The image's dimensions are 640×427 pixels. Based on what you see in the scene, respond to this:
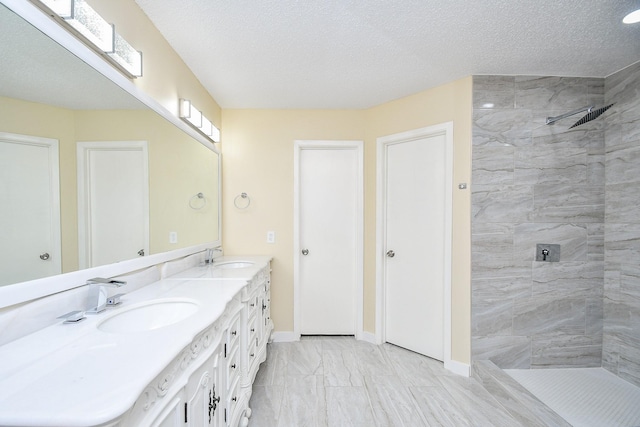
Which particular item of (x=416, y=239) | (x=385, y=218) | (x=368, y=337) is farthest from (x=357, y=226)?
(x=368, y=337)

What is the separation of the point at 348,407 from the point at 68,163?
6.67ft

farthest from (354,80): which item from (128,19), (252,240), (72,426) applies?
(72,426)

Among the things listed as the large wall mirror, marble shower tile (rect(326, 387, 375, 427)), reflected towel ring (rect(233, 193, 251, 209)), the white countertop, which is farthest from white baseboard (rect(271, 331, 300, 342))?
the white countertop

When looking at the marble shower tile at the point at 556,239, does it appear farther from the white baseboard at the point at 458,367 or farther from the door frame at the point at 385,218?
the white baseboard at the point at 458,367

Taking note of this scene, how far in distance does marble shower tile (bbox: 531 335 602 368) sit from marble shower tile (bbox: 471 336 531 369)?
0.39ft

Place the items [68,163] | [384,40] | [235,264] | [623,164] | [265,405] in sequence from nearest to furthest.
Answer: [68,163] → [384,40] → [265,405] → [623,164] → [235,264]

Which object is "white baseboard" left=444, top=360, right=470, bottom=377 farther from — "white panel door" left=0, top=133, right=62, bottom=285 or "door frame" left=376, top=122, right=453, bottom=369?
"white panel door" left=0, top=133, right=62, bottom=285

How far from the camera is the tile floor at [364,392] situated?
66.7 inches

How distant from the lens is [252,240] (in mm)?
2750

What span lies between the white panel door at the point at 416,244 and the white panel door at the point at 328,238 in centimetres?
39

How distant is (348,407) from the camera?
179 centimetres

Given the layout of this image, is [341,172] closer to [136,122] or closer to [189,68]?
[189,68]

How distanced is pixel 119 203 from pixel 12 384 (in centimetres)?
84

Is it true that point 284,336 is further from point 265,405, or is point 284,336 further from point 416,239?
point 416,239
